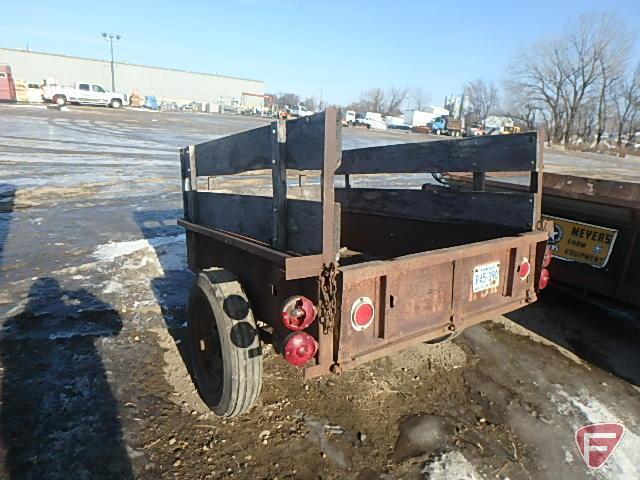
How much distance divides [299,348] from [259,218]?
0.88 metres

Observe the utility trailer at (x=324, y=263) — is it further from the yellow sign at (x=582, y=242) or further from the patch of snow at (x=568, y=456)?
the yellow sign at (x=582, y=242)

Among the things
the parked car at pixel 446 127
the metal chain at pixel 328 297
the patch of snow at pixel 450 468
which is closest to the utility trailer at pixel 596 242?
the patch of snow at pixel 450 468

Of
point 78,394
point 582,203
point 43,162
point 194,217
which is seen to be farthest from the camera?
point 43,162

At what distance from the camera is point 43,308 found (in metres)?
4.34

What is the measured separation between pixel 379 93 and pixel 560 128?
60726mm

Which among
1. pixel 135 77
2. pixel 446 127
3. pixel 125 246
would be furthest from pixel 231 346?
pixel 135 77

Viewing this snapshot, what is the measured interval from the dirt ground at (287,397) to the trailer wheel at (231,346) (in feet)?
0.70

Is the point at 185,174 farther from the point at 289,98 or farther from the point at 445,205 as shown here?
the point at 289,98

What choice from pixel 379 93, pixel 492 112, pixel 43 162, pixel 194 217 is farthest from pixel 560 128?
pixel 194 217

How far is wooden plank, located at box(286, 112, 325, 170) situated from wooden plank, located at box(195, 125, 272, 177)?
5.9 inches

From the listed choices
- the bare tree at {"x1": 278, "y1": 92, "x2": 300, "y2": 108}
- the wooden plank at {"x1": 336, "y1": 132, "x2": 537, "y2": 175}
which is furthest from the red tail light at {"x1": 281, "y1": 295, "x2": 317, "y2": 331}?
the bare tree at {"x1": 278, "y1": 92, "x2": 300, "y2": 108}

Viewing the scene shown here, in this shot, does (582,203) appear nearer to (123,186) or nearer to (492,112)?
(123,186)

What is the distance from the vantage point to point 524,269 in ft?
10.4

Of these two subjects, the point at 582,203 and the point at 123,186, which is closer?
the point at 582,203
